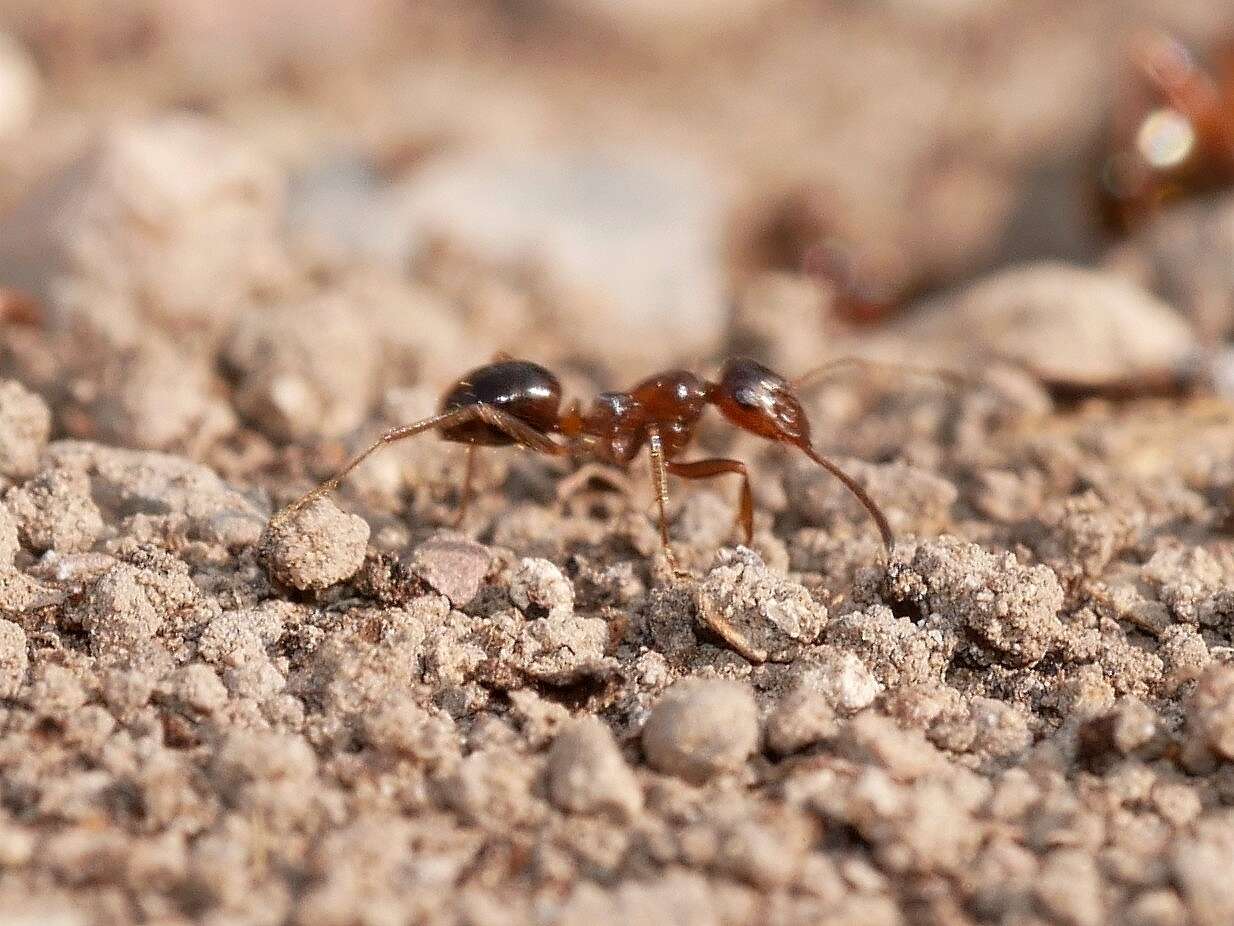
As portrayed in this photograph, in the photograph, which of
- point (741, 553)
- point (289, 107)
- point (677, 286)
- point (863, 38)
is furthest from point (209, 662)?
point (863, 38)

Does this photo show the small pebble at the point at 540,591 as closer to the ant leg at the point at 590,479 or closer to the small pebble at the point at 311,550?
the small pebble at the point at 311,550

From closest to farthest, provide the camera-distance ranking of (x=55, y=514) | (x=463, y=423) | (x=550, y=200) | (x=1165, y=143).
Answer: (x=55, y=514) → (x=463, y=423) → (x=550, y=200) → (x=1165, y=143)

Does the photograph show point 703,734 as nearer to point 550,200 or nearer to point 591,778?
point 591,778

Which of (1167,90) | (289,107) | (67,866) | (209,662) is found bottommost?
(67,866)

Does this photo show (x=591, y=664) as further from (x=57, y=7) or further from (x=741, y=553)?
(x=57, y=7)

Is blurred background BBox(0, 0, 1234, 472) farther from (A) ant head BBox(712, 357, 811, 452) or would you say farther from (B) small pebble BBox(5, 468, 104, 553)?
(A) ant head BBox(712, 357, 811, 452)

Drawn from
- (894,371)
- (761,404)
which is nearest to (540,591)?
(761,404)
